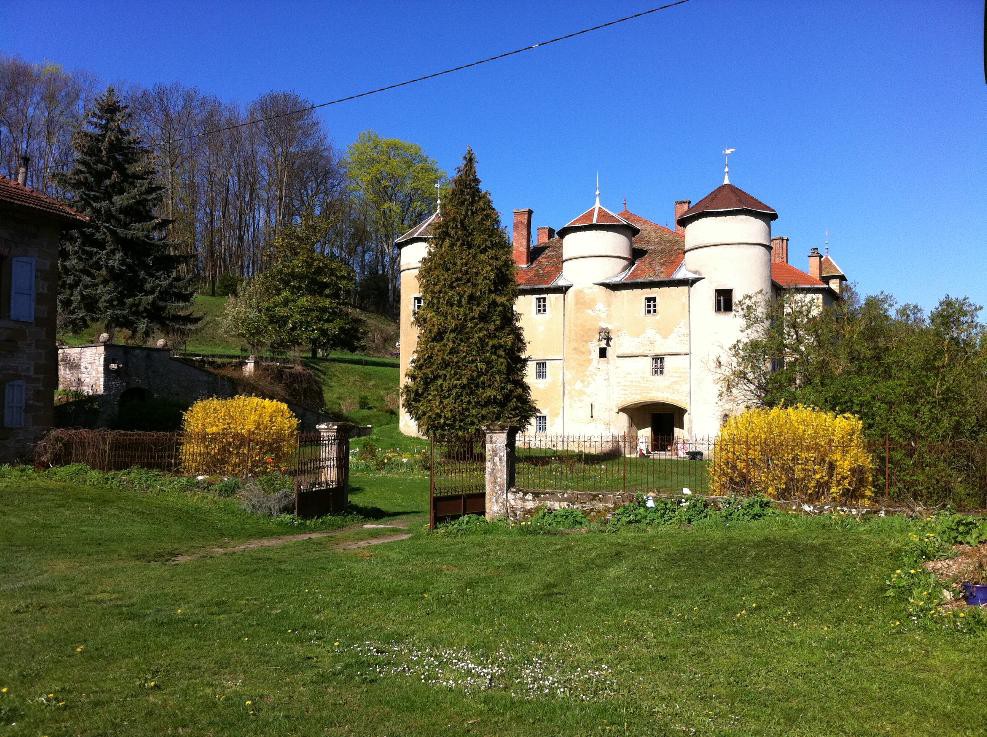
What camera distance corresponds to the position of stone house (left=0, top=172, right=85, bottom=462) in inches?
814

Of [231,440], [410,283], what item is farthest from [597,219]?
[231,440]

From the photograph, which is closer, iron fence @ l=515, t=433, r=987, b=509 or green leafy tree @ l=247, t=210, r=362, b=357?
iron fence @ l=515, t=433, r=987, b=509

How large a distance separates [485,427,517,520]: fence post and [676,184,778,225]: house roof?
23096 millimetres

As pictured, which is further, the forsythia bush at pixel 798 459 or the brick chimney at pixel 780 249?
the brick chimney at pixel 780 249

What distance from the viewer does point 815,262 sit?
4544 centimetres

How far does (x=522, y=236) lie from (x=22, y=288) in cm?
2612

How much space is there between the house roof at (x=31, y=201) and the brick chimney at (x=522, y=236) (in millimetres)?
23412

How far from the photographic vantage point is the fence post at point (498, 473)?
15.2 m

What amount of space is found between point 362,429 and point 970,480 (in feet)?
98.3

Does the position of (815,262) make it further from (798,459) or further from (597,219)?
(798,459)

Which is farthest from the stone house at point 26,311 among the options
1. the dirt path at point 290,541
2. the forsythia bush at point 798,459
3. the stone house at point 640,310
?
the forsythia bush at point 798,459

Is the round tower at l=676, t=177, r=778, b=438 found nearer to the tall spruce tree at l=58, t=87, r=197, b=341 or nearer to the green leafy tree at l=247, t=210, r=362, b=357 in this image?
the green leafy tree at l=247, t=210, r=362, b=357

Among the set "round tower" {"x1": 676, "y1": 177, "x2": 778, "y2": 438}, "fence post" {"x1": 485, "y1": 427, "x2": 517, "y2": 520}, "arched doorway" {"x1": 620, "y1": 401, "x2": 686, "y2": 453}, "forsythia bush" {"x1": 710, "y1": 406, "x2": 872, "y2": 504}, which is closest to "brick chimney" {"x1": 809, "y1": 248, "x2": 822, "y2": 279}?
"round tower" {"x1": 676, "y1": 177, "x2": 778, "y2": 438}

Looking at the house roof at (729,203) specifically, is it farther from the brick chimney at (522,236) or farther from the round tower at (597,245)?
the brick chimney at (522,236)
